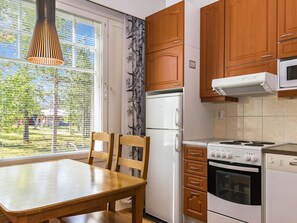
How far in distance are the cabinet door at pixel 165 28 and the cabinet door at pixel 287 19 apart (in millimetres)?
968

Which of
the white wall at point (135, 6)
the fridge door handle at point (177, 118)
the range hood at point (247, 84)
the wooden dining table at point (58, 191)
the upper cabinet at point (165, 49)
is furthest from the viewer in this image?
the white wall at point (135, 6)

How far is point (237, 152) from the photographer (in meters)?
2.17

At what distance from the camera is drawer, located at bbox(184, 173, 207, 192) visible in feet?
8.09

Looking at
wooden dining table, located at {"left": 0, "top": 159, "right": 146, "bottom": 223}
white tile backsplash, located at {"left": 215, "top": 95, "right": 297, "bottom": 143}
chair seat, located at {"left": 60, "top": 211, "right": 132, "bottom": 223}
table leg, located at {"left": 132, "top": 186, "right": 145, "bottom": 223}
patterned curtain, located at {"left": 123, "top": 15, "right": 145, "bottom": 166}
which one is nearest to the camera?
wooden dining table, located at {"left": 0, "top": 159, "right": 146, "bottom": 223}

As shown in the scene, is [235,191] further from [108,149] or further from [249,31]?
[249,31]

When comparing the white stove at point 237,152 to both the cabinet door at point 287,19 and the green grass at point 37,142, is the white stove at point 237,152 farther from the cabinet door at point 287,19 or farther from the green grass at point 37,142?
the green grass at point 37,142

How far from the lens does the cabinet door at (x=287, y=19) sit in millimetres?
2127

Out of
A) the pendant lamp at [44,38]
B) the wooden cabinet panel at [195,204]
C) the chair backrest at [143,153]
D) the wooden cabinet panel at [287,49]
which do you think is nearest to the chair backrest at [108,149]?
the chair backrest at [143,153]

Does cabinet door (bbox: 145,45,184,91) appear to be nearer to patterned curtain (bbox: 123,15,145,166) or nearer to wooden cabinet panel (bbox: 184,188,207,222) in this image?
patterned curtain (bbox: 123,15,145,166)

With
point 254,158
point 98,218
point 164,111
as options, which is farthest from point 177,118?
point 98,218

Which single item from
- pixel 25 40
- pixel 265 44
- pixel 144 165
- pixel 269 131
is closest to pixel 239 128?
pixel 269 131

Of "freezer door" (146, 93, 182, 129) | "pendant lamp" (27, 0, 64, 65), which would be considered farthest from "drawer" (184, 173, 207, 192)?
"pendant lamp" (27, 0, 64, 65)

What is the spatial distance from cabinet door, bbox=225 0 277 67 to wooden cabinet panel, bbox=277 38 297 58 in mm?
64

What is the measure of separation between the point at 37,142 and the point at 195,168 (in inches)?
65.9
